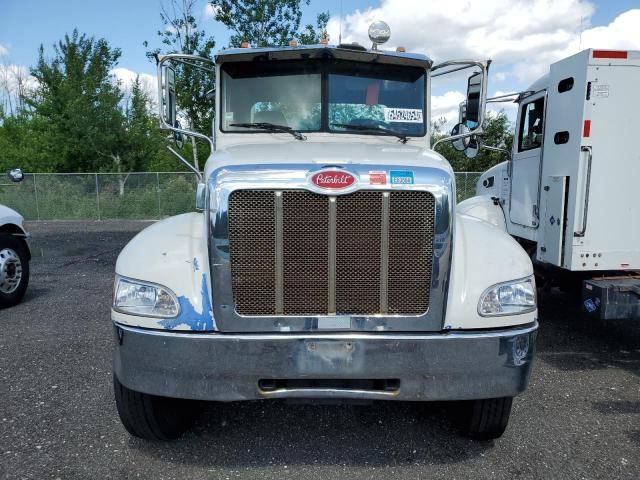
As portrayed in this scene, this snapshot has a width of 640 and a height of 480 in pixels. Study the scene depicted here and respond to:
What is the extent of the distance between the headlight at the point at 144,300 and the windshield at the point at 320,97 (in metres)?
1.70

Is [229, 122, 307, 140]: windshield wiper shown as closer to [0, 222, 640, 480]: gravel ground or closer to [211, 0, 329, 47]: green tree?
[0, 222, 640, 480]: gravel ground

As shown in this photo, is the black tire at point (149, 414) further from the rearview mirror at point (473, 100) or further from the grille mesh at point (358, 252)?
the rearview mirror at point (473, 100)

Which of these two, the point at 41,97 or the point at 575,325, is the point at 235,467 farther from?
the point at 41,97

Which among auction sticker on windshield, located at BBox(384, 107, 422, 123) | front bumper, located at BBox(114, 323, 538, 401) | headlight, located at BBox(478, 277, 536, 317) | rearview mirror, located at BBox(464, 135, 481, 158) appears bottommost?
front bumper, located at BBox(114, 323, 538, 401)

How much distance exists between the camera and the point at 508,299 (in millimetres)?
2869

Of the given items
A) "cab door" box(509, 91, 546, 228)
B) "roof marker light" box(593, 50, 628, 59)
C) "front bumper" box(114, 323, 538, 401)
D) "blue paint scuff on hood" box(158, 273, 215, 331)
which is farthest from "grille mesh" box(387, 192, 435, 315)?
"cab door" box(509, 91, 546, 228)

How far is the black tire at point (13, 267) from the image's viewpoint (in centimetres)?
677

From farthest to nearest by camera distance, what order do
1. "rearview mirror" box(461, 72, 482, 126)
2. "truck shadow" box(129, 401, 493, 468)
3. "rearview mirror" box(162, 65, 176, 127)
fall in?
"rearview mirror" box(461, 72, 482, 126) → "rearview mirror" box(162, 65, 176, 127) → "truck shadow" box(129, 401, 493, 468)

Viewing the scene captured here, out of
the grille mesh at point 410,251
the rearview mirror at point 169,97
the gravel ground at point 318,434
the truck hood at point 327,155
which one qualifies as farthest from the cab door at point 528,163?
the rearview mirror at point 169,97

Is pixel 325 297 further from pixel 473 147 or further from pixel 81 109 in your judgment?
pixel 81 109

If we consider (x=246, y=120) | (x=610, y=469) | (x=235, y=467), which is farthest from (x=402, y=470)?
(x=246, y=120)

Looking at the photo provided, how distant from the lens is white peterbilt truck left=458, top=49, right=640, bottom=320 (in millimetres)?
4758

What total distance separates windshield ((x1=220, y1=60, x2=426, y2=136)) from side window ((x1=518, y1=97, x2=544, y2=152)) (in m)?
2.58

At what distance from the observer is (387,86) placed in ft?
13.7
